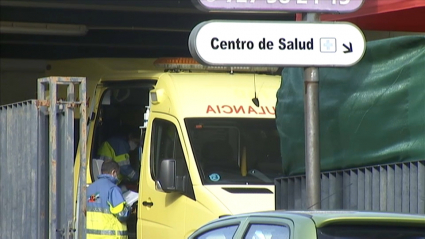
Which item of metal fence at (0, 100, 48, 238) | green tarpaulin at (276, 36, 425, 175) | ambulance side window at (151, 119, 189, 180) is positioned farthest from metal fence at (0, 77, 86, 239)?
green tarpaulin at (276, 36, 425, 175)

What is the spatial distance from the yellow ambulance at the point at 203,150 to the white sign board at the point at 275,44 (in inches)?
98.0

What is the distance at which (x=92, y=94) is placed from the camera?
13281 millimetres

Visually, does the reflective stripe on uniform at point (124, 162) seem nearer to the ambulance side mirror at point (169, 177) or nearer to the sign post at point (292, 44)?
the ambulance side mirror at point (169, 177)

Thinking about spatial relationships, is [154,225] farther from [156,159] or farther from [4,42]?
[4,42]

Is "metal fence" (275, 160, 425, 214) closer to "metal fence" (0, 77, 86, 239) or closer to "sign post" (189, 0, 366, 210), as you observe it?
"sign post" (189, 0, 366, 210)

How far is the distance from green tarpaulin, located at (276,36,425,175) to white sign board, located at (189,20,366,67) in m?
0.43

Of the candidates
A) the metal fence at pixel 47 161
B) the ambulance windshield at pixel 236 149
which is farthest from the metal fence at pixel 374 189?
the metal fence at pixel 47 161

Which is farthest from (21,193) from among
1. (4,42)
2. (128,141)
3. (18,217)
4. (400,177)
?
(4,42)

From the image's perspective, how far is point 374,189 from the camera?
752 centimetres

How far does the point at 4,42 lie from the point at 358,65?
15810mm

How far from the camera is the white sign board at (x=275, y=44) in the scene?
7141 millimetres

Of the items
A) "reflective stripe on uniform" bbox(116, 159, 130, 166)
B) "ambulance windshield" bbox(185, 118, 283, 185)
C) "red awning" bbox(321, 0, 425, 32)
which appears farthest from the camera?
"reflective stripe on uniform" bbox(116, 159, 130, 166)

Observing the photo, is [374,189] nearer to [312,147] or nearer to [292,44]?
[312,147]

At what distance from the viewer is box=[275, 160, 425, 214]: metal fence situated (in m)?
7.07
